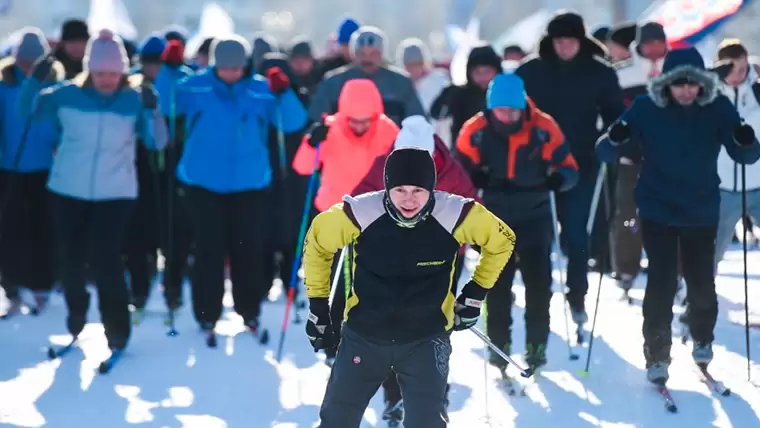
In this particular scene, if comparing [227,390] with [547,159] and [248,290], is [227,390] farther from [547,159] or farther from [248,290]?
[547,159]

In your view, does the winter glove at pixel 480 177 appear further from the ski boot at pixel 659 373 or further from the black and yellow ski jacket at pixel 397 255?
the black and yellow ski jacket at pixel 397 255

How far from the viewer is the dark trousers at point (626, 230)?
8680mm

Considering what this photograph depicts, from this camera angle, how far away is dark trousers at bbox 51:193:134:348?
672cm

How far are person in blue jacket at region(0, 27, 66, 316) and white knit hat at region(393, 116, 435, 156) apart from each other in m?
3.68

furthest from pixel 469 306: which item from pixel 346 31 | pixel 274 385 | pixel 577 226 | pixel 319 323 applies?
pixel 346 31

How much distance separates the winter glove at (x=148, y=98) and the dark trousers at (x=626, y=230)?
A: 3.54 m

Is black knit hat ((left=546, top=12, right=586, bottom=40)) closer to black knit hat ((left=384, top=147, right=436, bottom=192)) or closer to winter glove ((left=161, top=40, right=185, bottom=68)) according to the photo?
winter glove ((left=161, top=40, right=185, bottom=68))

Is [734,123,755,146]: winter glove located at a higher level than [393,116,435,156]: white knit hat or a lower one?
lower

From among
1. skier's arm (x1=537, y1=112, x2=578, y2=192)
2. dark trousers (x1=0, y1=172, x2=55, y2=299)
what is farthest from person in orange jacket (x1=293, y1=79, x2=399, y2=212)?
dark trousers (x1=0, y1=172, x2=55, y2=299)

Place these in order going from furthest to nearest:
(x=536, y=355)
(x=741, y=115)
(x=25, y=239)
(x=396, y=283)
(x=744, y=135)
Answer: (x=25, y=239) → (x=741, y=115) → (x=536, y=355) → (x=744, y=135) → (x=396, y=283)

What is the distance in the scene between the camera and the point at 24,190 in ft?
27.6

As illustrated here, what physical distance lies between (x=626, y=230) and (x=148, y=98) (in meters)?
3.77

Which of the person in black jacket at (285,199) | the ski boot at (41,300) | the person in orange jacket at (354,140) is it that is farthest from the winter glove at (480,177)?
the ski boot at (41,300)

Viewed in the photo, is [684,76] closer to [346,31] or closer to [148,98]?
[148,98]
